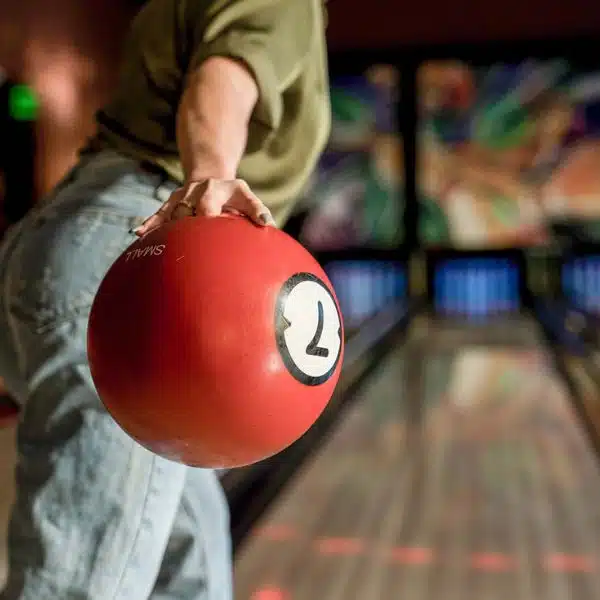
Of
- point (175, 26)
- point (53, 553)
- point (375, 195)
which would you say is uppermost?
point (175, 26)

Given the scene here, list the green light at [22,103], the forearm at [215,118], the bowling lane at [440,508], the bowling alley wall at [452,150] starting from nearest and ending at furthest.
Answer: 1. the forearm at [215,118]
2. the bowling lane at [440,508]
3. the green light at [22,103]
4. the bowling alley wall at [452,150]

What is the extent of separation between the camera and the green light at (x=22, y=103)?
Answer: 4414 mm

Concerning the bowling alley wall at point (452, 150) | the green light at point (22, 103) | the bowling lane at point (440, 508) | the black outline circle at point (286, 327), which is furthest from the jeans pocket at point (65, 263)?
the bowling alley wall at point (452, 150)

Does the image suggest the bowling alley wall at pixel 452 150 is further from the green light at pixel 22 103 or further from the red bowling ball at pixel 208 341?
the red bowling ball at pixel 208 341

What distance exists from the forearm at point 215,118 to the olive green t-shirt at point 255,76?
17 millimetres

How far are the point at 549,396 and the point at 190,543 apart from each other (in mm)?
2696

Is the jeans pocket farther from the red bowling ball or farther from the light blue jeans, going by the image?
the red bowling ball

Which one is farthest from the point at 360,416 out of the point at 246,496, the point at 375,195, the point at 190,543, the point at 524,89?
the point at 524,89

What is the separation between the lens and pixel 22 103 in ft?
14.6

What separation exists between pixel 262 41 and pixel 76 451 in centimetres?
46

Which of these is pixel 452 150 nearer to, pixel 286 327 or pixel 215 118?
pixel 215 118

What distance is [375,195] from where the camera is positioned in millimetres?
5902

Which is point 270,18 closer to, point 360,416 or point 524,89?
point 360,416

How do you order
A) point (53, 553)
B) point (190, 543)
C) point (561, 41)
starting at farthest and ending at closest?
point (561, 41), point (190, 543), point (53, 553)
